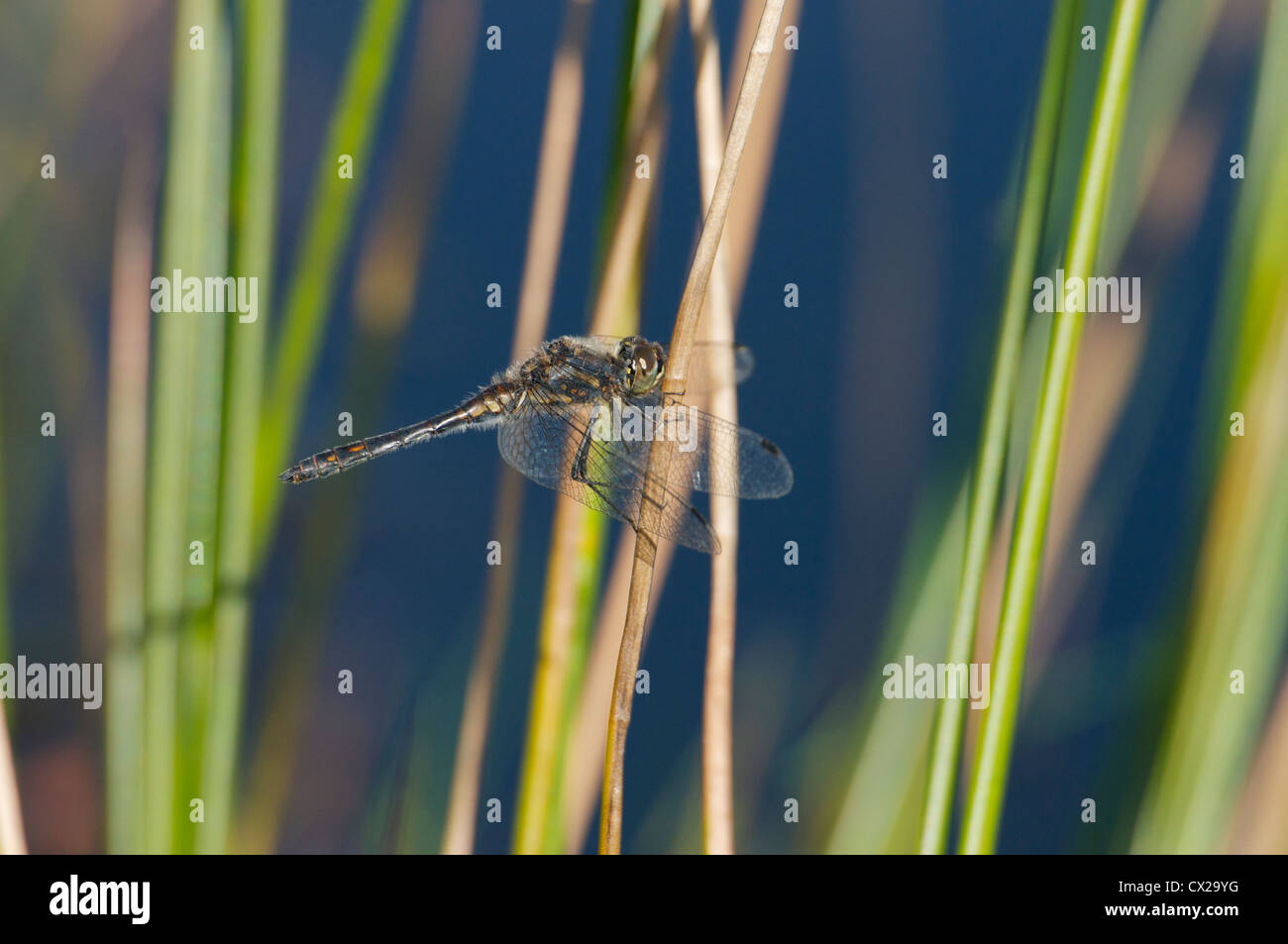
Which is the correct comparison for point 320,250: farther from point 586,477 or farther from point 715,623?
point 715,623

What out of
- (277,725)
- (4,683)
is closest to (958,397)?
(277,725)

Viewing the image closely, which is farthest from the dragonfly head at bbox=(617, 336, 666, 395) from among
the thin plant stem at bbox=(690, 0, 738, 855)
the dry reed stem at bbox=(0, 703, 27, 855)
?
the dry reed stem at bbox=(0, 703, 27, 855)

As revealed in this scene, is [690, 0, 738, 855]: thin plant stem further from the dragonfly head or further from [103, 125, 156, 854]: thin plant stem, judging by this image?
[103, 125, 156, 854]: thin plant stem

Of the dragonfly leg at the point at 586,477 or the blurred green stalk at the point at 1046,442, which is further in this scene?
the dragonfly leg at the point at 586,477

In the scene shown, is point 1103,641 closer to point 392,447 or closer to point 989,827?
point 989,827

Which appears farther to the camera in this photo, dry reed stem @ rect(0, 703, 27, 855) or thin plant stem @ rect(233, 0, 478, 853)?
thin plant stem @ rect(233, 0, 478, 853)

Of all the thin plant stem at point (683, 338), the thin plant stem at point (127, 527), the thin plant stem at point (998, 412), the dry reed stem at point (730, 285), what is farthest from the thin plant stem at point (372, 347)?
the thin plant stem at point (998, 412)

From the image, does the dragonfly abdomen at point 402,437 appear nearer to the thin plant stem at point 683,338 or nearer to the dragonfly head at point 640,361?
the dragonfly head at point 640,361
